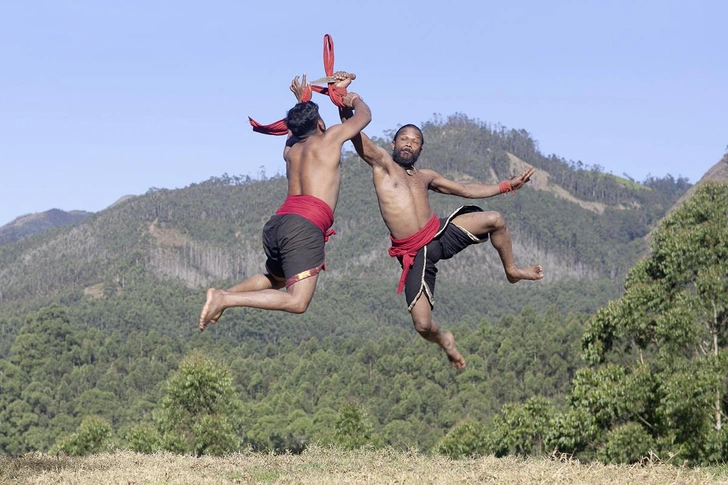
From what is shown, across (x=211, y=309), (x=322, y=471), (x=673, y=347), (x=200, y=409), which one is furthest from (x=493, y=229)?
(x=200, y=409)

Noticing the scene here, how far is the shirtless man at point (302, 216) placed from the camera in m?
10.3

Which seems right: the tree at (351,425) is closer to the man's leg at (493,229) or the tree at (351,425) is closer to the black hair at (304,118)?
the man's leg at (493,229)

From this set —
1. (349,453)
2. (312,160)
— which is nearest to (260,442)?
(349,453)

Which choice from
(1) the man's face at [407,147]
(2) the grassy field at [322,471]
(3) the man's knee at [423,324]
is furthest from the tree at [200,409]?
(1) the man's face at [407,147]

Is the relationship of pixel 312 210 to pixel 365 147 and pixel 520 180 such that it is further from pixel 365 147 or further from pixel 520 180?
pixel 520 180

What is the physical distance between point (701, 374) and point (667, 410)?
1559 mm

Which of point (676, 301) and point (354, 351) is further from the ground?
point (676, 301)

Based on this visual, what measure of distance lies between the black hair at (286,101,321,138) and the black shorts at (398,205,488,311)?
6.05 feet

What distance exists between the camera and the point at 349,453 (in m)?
18.4

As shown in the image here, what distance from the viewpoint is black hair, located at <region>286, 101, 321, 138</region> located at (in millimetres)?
11000

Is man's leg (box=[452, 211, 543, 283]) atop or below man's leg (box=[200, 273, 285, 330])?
atop

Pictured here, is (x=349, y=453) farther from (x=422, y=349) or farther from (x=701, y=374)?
(x=422, y=349)

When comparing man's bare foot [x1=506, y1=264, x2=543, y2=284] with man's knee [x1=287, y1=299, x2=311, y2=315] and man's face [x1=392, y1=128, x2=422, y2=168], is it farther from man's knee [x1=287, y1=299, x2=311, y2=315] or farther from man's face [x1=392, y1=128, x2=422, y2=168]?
man's knee [x1=287, y1=299, x2=311, y2=315]

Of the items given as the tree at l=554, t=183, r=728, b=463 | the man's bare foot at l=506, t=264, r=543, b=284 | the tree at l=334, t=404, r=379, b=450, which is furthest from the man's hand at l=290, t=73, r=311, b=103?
the tree at l=334, t=404, r=379, b=450
